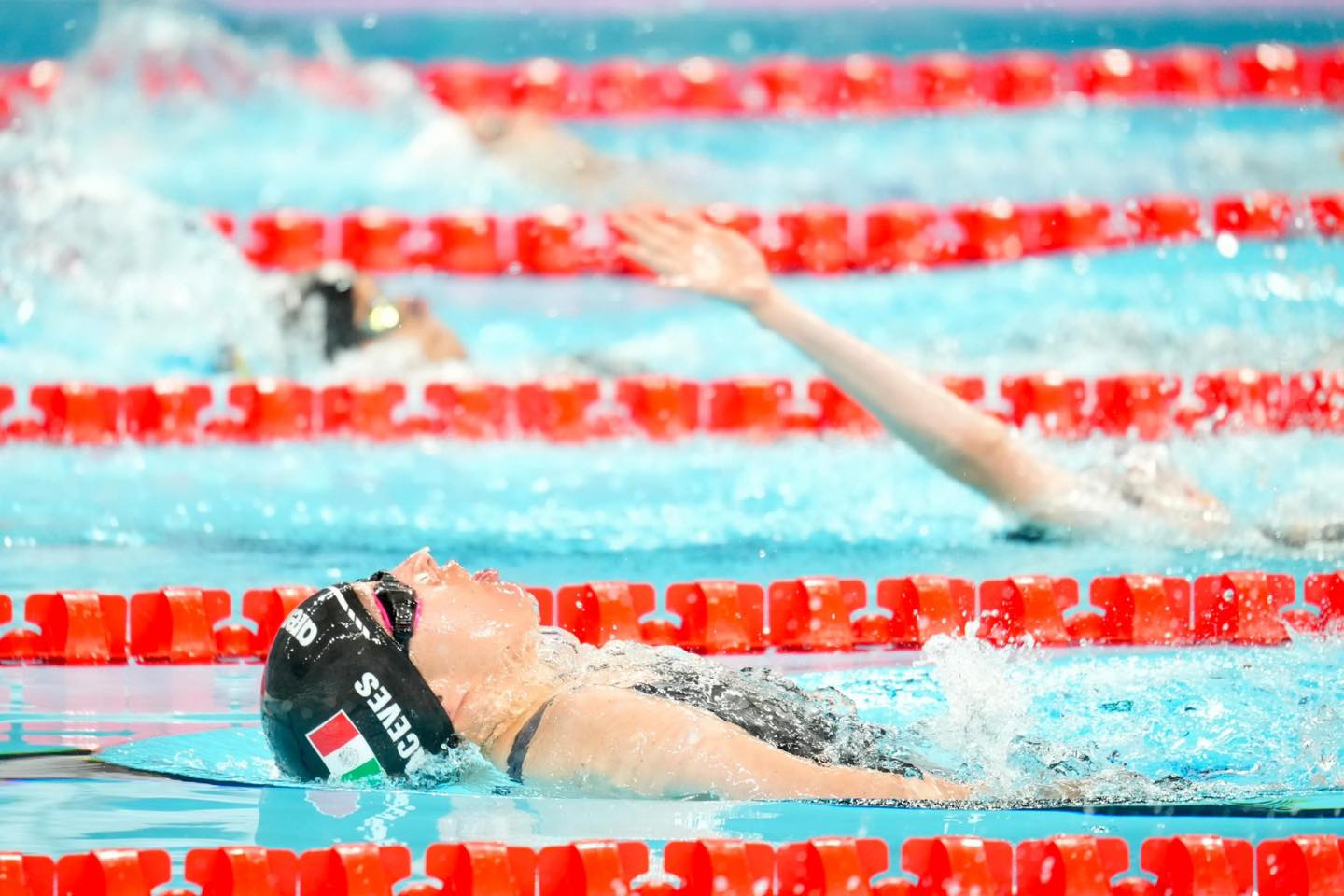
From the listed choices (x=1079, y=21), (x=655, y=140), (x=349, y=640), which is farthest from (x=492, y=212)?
(x=349, y=640)

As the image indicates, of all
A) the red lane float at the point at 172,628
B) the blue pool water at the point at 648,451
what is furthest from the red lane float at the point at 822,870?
the red lane float at the point at 172,628

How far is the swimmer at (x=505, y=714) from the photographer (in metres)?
2.67

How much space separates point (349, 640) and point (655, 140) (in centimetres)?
557

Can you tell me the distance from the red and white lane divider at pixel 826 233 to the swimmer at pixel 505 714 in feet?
13.4

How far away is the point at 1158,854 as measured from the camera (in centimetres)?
262

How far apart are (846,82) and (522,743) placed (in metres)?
5.96

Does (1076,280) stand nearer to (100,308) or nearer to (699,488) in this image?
(699,488)

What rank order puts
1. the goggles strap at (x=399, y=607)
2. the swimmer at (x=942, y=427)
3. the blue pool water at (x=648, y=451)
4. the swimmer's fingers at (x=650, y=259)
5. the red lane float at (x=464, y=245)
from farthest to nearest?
the red lane float at (x=464, y=245), the swimmer's fingers at (x=650, y=259), the swimmer at (x=942, y=427), the blue pool water at (x=648, y=451), the goggles strap at (x=399, y=607)

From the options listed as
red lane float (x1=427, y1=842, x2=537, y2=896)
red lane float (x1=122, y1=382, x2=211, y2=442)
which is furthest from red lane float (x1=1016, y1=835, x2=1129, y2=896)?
red lane float (x1=122, y1=382, x2=211, y2=442)

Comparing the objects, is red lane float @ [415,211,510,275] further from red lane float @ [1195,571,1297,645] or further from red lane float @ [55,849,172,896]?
red lane float @ [55,849,172,896]

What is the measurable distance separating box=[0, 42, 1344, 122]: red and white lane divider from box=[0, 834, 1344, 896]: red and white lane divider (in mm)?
5845

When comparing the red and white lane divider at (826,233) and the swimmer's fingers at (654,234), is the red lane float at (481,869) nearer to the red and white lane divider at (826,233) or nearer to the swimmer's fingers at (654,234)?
the swimmer's fingers at (654,234)

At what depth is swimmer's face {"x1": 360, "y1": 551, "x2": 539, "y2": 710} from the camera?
9.09 ft

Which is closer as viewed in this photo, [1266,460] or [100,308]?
[1266,460]
